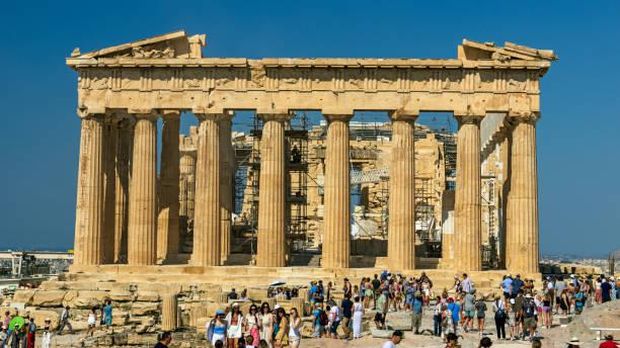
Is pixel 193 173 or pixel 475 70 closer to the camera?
pixel 475 70

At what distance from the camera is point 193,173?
61.4 meters

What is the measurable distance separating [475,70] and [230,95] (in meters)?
11.9

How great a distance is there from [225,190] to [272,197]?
4.09 meters

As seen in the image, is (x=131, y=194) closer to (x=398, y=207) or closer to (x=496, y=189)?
(x=398, y=207)

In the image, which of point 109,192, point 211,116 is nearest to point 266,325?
point 211,116

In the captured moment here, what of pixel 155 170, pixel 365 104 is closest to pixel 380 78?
pixel 365 104

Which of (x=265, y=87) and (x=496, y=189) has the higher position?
(x=265, y=87)

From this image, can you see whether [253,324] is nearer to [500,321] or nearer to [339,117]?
[500,321]

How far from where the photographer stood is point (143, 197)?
46812 mm

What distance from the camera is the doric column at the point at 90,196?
153 feet

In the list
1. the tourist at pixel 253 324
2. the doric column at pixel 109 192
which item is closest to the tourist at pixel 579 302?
the tourist at pixel 253 324

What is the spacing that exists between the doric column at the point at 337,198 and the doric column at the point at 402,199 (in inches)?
85.0

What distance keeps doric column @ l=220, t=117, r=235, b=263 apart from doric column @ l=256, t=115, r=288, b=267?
2.53 meters

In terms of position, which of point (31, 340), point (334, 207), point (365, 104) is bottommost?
point (31, 340)
